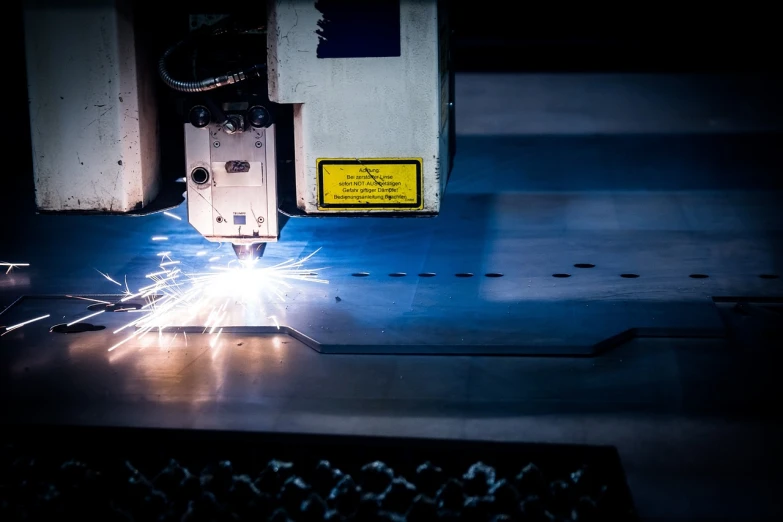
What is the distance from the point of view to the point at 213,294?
3.37 meters

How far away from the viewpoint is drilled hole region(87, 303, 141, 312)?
3.26 meters

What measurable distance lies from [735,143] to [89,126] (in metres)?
4.32

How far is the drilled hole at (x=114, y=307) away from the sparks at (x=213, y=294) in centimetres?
4

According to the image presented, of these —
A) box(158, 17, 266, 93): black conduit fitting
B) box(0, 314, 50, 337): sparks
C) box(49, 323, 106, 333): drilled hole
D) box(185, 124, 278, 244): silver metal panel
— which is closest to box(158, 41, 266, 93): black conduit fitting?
box(158, 17, 266, 93): black conduit fitting

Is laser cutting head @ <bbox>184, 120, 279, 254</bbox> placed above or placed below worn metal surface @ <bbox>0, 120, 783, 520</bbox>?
above

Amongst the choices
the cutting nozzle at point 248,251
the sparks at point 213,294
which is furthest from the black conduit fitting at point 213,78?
the sparks at point 213,294

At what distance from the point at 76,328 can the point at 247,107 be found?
979 mm

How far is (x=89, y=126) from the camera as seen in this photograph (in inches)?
101

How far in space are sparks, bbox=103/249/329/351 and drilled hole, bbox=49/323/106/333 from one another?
92mm

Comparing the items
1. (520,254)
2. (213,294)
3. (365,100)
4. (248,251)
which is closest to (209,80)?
(365,100)

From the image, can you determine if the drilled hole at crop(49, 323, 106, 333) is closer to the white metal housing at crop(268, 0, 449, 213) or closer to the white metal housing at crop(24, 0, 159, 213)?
the white metal housing at crop(24, 0, 159, 213)

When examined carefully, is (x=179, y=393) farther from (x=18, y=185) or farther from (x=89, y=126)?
(x=18, y=185)

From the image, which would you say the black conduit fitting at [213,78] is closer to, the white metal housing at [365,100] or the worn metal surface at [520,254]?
the white metal housing at [365,100]

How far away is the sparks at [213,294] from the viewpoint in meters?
3.06
